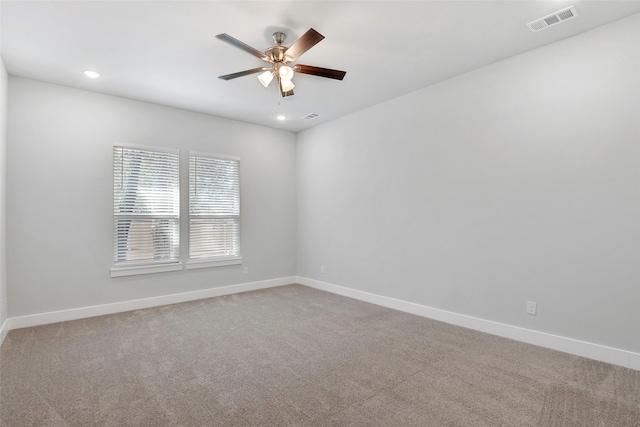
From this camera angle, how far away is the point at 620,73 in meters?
2.81

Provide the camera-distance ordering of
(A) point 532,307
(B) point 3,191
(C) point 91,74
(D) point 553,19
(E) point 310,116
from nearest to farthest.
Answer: (D) point 553,19 < (A) point 532,307 < (B) point 3,191 < (C) point 91,74 < (E) point 310,116

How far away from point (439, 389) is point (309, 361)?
1087 millimetres

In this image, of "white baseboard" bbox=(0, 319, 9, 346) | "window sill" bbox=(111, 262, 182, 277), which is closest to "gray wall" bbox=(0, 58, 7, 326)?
"white baseboard" bbox=(0, 319, 9, 346)

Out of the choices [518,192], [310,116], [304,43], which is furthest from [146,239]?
[518,192]

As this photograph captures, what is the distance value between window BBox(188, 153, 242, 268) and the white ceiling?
1297mm

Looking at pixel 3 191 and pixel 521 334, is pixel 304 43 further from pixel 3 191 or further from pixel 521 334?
pixel 3 191

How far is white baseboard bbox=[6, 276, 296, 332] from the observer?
3.83 m

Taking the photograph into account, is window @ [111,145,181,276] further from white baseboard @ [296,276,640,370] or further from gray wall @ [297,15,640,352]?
white baseboard @ [296,276,640,370]

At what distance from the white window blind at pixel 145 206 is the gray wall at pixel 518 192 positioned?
9.19 ft

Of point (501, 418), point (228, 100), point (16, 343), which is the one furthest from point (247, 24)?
point (16, 343)

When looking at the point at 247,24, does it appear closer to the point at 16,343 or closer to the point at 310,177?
the point at 310,177

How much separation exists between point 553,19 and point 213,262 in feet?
16.7

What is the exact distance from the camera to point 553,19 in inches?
109

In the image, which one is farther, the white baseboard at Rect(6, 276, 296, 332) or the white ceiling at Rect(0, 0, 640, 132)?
the white baseboard at Rect(6, 276, 296, 332)
